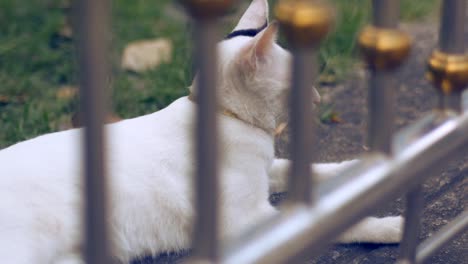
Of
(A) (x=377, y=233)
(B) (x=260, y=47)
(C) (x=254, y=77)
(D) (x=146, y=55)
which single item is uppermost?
(B) (x=260, y=47)

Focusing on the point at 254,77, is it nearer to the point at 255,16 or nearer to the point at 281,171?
the point at 255,16

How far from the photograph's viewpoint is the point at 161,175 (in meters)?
2.11

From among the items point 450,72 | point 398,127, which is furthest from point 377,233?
point 450,72

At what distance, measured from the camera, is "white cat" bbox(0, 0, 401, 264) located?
1.94 m

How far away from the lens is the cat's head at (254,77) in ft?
6.90

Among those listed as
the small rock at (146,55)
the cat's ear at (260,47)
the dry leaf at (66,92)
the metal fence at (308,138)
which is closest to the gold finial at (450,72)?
the metal fence at (308,138)

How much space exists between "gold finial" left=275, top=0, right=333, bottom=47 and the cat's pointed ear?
134 cm

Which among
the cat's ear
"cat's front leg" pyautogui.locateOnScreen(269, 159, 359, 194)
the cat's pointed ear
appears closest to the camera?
the cat's ear

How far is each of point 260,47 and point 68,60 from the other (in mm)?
1792

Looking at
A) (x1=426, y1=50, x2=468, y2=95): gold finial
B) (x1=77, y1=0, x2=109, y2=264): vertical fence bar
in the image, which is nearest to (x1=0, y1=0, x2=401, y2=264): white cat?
(x1=426, y1=50, x2=468, y2=95): gold finial

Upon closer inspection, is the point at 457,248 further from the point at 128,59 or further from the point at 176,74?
the point at 128,59

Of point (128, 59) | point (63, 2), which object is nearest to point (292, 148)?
point (128, 59)

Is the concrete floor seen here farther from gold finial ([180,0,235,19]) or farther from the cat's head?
gold finial ([180,0,235,19])

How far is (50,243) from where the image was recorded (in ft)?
6.33
